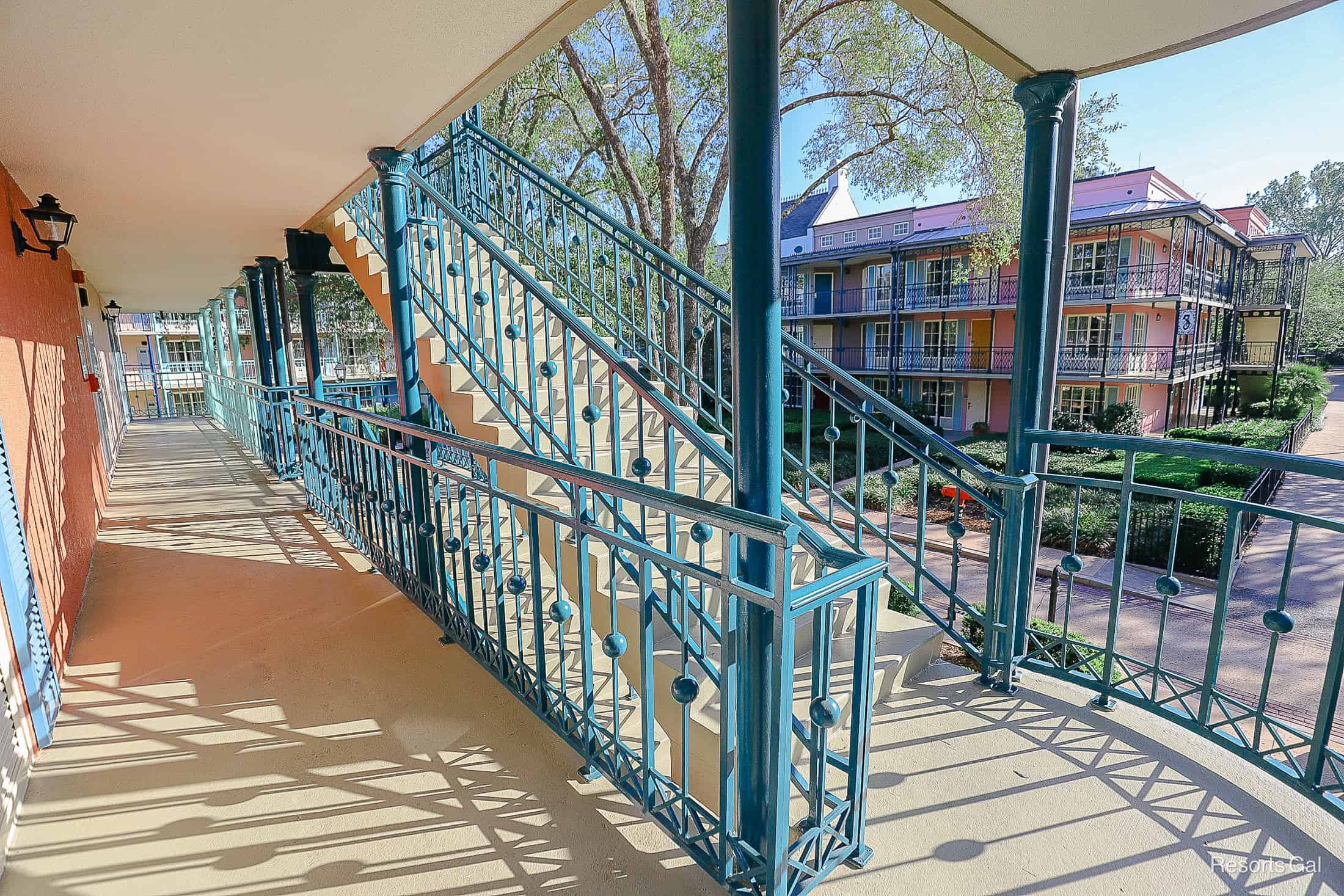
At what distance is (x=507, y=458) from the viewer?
207 centimetres

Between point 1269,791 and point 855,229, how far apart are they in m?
23.4

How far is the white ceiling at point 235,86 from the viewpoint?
76.4 inches

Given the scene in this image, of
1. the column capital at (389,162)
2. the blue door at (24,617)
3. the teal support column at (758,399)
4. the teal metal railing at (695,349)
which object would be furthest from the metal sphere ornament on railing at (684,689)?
the column capital at (389,162)

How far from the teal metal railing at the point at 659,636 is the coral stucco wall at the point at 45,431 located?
4.50 feet

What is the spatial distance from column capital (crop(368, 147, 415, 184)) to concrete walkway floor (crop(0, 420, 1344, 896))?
2308 millimetres

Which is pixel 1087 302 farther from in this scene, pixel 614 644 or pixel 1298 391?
pixel 614 644

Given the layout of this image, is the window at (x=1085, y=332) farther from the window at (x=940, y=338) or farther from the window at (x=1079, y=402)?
the window at (x=940, y=338)

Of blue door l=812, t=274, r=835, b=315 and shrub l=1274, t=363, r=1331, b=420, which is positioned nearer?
shrub l=1274, t=363, r=1331, b=420

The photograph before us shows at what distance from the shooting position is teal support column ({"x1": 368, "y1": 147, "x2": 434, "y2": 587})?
3156 millimetres

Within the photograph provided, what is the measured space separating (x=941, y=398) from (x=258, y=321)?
19.1 metres

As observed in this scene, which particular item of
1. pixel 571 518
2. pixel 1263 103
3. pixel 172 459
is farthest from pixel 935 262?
pixel 571 518

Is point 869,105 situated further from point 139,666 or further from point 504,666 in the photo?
point 139,666

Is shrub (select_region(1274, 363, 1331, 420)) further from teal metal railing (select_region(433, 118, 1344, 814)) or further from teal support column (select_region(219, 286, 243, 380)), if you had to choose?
teal support column (select_region(219, 286, 243, 380))

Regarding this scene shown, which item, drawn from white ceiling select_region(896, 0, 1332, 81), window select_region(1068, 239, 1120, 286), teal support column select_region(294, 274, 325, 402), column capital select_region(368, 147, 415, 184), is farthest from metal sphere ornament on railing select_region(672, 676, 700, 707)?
window select_region(1068, 239, 1120, 286)
